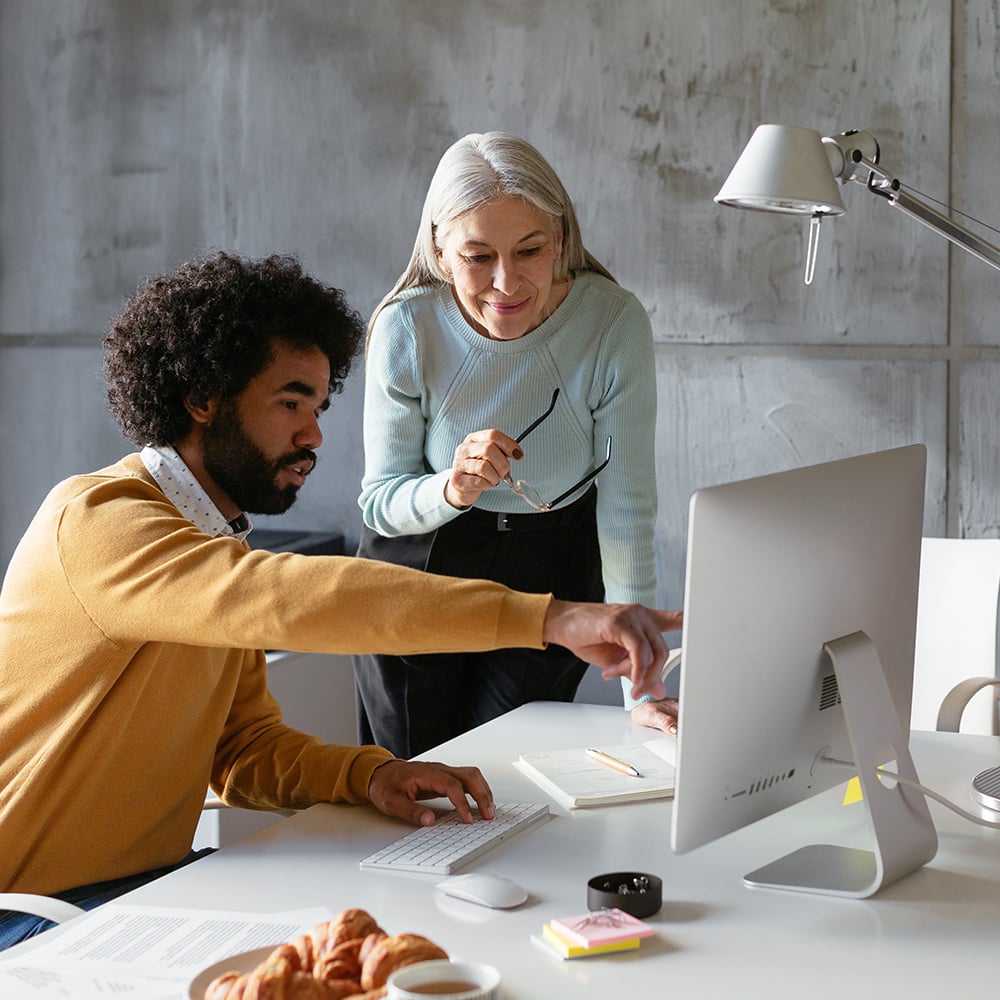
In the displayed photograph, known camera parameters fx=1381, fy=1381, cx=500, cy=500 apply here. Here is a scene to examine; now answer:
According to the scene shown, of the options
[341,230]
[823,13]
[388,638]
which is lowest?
[388,638]

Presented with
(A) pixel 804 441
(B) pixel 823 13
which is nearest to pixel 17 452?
(A) pixel 804 441

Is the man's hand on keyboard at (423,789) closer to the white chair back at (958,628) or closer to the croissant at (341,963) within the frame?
the croissant at (341,963)

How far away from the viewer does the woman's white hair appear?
99.9 inches

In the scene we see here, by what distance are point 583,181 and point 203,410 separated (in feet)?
7.24

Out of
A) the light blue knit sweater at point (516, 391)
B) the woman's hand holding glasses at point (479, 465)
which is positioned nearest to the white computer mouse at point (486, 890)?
the woman's hand holding glasses at point (479, 465)

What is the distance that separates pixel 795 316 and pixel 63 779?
8.53 feet

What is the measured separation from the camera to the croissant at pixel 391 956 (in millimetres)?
1101

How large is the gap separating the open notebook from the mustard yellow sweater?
22cm

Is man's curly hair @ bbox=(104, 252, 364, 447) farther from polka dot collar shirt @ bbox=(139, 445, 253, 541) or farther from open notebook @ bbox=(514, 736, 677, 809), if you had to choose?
open notebook @ bbox=(514, 736, 677, 809)

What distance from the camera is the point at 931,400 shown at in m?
3.67

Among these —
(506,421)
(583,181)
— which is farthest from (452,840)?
(583,181)

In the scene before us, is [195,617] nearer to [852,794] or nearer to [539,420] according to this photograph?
[852,794]

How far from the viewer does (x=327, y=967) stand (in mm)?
1114

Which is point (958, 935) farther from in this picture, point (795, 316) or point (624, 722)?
point (795, 316)
